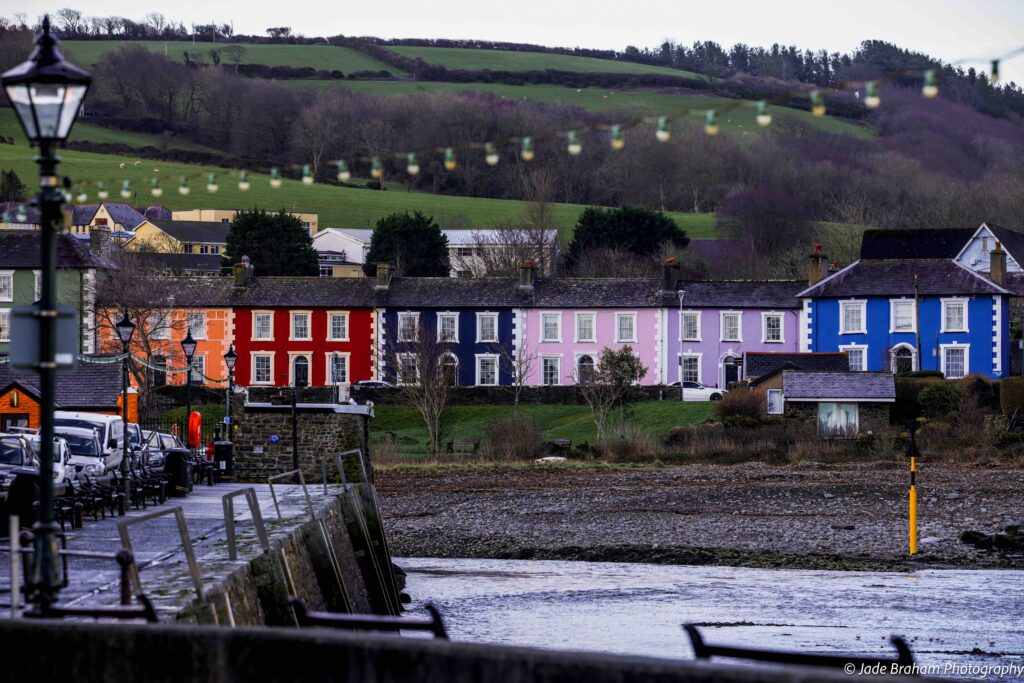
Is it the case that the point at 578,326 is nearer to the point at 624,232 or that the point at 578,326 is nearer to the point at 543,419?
the point at 543,419

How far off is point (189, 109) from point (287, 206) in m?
25.3

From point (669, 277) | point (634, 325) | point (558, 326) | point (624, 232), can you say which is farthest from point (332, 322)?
point (624, 232)

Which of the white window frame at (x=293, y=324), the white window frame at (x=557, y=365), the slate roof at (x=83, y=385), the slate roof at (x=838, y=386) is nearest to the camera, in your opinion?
the slate roof at (x=83, y=385)

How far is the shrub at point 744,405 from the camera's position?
55094mm

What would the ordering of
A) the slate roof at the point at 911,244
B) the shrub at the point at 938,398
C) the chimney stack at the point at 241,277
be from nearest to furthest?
the shrub at the point at 938,398 < the chimney stack at the point at 241,277 < the slate roof at the point at 911,244

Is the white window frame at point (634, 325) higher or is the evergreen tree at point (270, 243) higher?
the evergreen tree at point (270, 243)

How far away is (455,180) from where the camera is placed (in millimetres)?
140125

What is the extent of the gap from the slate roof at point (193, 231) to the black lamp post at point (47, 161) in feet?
346

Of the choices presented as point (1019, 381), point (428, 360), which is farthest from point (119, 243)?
point (1019, 381)

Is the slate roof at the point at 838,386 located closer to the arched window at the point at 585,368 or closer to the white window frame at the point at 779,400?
the white window frame at the point at 779,400

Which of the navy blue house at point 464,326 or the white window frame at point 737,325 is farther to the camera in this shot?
the navy blue house at point 464,326

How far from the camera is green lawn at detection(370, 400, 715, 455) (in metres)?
58.1

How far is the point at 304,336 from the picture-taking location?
72062 mm

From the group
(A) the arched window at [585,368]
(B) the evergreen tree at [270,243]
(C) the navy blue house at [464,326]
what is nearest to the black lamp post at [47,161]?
(A) the arched window at [585,368]
